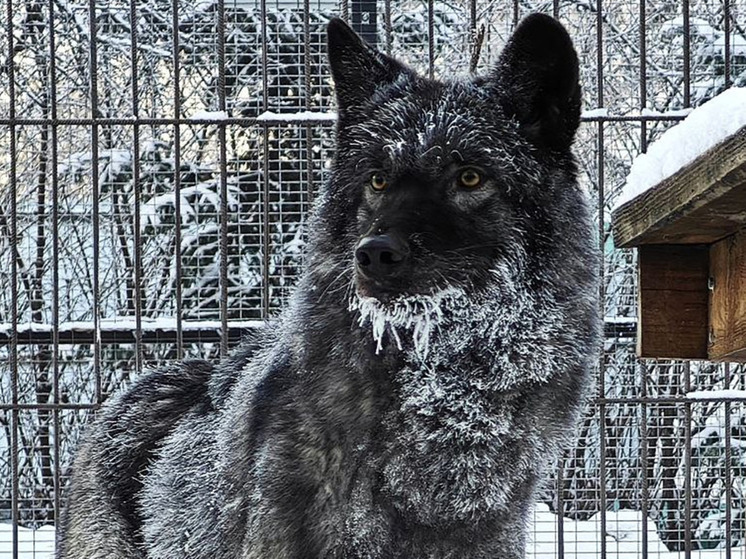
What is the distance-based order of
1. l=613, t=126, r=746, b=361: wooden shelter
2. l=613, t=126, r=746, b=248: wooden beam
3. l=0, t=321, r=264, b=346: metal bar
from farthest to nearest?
l=0, t=321, r=264, b=346: metal bar → l=613, t=126, r=746, b=361: wooden shelter → l=613, t=126, r=746, b=248: wooden beam

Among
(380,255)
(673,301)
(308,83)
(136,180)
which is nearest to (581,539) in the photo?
(308,83)

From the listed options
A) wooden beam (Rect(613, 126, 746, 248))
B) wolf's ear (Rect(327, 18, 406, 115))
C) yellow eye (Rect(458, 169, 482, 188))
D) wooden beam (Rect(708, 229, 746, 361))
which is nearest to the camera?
wooden beam (Rect(613, 126, 746, 248))

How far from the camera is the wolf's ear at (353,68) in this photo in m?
3.10

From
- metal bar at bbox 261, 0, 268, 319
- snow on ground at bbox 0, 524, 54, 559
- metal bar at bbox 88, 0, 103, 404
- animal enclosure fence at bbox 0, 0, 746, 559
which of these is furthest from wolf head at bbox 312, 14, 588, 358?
snow on ground at bbox 0, 524, 54, 559

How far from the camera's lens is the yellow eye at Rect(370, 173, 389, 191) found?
9.23 ft

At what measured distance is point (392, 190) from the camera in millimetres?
2756

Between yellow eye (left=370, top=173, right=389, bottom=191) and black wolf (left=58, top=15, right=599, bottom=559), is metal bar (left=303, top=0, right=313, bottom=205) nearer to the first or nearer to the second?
black wolf (left=58, top=15, right=599, bottom=559)

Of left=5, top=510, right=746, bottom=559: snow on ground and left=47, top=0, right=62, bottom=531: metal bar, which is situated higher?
left=47, top=0, right=62, bottom=531: metal bar

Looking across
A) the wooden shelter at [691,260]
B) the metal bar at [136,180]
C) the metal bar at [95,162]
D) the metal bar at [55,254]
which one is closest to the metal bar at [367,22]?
the metal bar at [136,180]

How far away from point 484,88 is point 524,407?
901mm

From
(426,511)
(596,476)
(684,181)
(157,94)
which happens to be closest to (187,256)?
(157,94)

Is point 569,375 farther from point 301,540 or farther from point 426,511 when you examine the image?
point 301,540

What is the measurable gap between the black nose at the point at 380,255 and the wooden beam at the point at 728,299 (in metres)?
0.75

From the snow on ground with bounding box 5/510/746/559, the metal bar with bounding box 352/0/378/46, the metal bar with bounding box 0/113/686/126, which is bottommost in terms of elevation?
the snow on ground with bounding box 5/510/746/559
